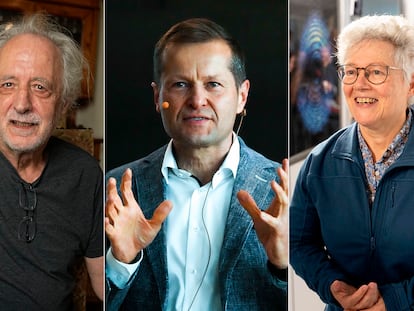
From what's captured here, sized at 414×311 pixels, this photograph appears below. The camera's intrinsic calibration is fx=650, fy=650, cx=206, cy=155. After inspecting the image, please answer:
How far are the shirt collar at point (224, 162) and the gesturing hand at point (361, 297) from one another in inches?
25.7

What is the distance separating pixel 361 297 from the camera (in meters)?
2.66

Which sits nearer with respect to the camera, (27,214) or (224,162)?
(27,214)

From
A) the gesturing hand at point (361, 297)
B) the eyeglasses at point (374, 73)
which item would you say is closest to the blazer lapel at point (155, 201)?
the gesturing hand at point (361, 297)

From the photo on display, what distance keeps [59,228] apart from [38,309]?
0.33m

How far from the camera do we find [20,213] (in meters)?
2.65

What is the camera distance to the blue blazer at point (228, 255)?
2.73m

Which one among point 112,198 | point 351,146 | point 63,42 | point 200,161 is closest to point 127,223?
point 112,198

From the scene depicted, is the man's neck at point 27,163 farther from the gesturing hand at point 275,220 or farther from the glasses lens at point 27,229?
the gesturing hand at point 275,220

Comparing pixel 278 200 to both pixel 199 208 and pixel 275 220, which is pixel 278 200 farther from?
pixel 199 208

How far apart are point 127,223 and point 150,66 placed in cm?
66

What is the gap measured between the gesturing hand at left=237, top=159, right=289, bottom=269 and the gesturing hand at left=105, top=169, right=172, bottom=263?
0.36m

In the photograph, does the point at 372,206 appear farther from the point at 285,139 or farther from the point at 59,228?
the point at 59,228

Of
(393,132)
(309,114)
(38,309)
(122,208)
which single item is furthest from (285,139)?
(38,309)

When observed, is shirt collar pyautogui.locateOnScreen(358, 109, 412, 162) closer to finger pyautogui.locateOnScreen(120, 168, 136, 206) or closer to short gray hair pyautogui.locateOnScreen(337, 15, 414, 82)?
short gray hair pyautogui.locateOnScreen(337, 15, 414, 82)
